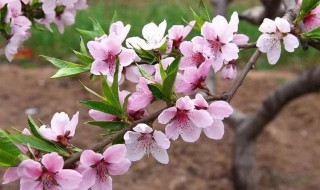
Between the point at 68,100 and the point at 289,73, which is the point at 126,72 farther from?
the point at 289,73

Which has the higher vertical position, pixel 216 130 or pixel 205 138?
pixel 216 130

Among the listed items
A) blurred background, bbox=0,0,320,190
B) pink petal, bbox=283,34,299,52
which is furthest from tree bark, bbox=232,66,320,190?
pink petal, bbox=283,34,299,52

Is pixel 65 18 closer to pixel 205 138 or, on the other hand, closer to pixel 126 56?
pixel 126 56

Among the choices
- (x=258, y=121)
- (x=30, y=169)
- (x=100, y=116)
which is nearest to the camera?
(x=30, y=169)

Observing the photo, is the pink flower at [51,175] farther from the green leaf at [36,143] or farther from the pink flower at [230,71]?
the pink flower at [230,71]

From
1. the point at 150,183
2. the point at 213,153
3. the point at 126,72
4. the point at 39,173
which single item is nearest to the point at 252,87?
the point at 213,153

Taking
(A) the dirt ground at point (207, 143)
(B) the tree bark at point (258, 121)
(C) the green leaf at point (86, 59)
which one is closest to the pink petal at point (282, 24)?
(C) the green leaf at point (86, 59)

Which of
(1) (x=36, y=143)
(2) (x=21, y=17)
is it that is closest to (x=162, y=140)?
(1) (x=36, y=143)
